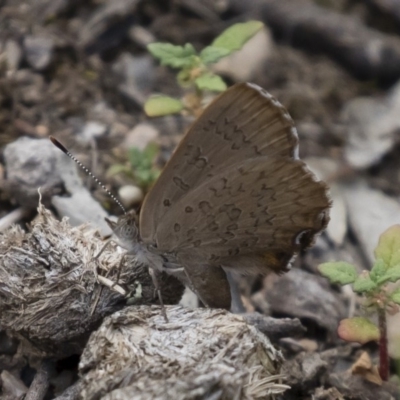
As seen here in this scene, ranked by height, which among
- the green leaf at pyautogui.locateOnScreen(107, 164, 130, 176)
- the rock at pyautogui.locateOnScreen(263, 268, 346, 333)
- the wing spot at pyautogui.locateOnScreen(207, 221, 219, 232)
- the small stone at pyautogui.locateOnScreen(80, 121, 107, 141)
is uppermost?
the wing spot at pyautogui.locateOnScreen(207, 221, 219, 232)

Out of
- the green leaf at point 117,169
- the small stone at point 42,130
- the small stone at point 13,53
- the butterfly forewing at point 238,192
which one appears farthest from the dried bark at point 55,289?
the small stone at point 13,53

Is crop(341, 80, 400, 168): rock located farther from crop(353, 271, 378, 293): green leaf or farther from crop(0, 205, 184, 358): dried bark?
crop(0, 205, 184, 358): dried bark

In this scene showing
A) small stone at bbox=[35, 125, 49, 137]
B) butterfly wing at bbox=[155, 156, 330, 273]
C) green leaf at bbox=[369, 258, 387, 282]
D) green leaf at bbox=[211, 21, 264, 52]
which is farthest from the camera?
small stone at bbox=[35, 125, 49, 137]

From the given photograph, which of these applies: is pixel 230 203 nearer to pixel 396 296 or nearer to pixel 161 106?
pixel 396 296

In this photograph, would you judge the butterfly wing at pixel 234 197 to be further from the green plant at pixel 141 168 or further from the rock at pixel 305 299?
the green plant at pixel 141 168

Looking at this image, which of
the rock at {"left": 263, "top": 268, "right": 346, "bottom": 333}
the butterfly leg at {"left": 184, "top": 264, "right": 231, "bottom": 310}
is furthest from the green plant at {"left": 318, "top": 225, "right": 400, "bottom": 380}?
the rock at {"left": 263, "top": 268, "right": 346, "bottom": 333}

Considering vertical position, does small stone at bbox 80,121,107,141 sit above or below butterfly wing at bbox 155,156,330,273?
below

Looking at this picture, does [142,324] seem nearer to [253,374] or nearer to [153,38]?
[253,374]

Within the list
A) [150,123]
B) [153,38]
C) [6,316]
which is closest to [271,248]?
[6,316]

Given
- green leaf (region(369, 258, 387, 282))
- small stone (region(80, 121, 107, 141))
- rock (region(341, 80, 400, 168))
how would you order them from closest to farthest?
green leaf (region(369, 258, 387, 282))
small stone (region(80, 121, 107, 141))
rock (region(341, 80, 400, 168))
